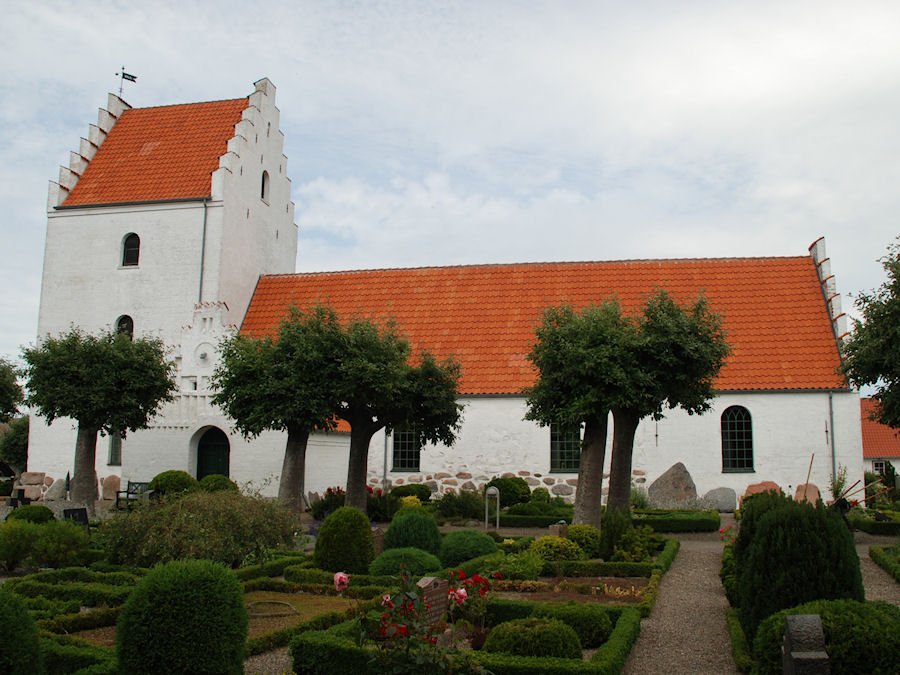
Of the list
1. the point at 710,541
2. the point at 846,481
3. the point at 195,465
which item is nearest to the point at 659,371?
the point at 710,541

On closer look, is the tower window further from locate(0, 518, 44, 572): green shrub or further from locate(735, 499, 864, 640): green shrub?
locate(735, 499, 864, 640): green shrub

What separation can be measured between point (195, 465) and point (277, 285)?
6962 millimetres

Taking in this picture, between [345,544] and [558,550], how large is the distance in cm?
346

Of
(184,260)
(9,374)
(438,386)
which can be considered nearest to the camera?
(438,386)

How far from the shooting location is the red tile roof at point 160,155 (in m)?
25.9

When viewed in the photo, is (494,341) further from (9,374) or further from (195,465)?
(9,374)

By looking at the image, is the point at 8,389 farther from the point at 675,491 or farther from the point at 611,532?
the point at 611,532

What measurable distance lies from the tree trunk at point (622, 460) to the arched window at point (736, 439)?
6.87 meters

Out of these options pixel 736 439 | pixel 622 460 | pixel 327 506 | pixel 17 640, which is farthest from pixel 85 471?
pixel 736 439

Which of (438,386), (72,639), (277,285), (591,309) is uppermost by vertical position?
(277,285)

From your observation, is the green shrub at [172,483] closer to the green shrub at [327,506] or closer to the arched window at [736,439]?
the green shrub at [327,506]

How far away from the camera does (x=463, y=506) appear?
64.9ft

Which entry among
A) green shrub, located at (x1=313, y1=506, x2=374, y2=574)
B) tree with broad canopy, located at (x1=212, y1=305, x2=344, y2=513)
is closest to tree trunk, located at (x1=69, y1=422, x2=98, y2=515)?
tree with broad canopy, located at (x1=212, y1=305, x2=344, y2=513)

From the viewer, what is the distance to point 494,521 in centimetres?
1903
